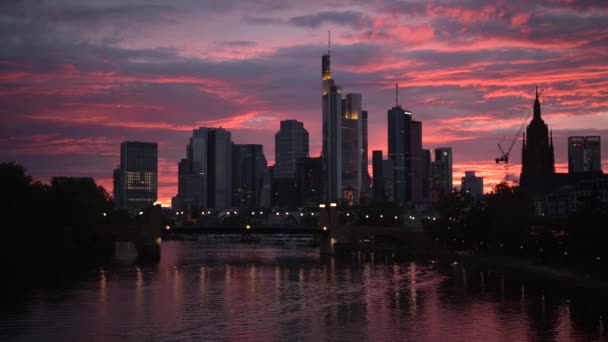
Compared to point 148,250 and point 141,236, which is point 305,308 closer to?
point 148,250

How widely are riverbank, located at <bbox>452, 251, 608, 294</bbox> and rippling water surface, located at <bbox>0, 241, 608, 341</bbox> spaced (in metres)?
1.87

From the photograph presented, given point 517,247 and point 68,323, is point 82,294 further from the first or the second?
point 517,247

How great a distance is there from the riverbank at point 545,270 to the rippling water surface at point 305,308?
73.7 inches

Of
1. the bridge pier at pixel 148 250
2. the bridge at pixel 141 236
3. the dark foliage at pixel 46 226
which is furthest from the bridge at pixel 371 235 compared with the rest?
the dark foliage at pixel 46 226

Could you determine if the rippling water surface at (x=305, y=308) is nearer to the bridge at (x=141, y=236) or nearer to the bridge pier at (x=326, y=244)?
the bridge at (x=141, y=236)

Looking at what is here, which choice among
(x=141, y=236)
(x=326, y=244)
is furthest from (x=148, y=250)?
(x=326, y=244)

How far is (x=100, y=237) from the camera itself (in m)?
144

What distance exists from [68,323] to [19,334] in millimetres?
5486

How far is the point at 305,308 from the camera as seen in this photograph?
81.1 m

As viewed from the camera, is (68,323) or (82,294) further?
(82,294)

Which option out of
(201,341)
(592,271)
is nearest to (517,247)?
(592,271)

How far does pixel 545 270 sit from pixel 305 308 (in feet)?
133

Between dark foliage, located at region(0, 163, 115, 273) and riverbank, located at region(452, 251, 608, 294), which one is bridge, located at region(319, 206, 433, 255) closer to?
riverbank, located at region(452, 251, 608, 294)

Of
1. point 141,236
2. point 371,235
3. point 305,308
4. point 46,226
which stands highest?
point 46,226
